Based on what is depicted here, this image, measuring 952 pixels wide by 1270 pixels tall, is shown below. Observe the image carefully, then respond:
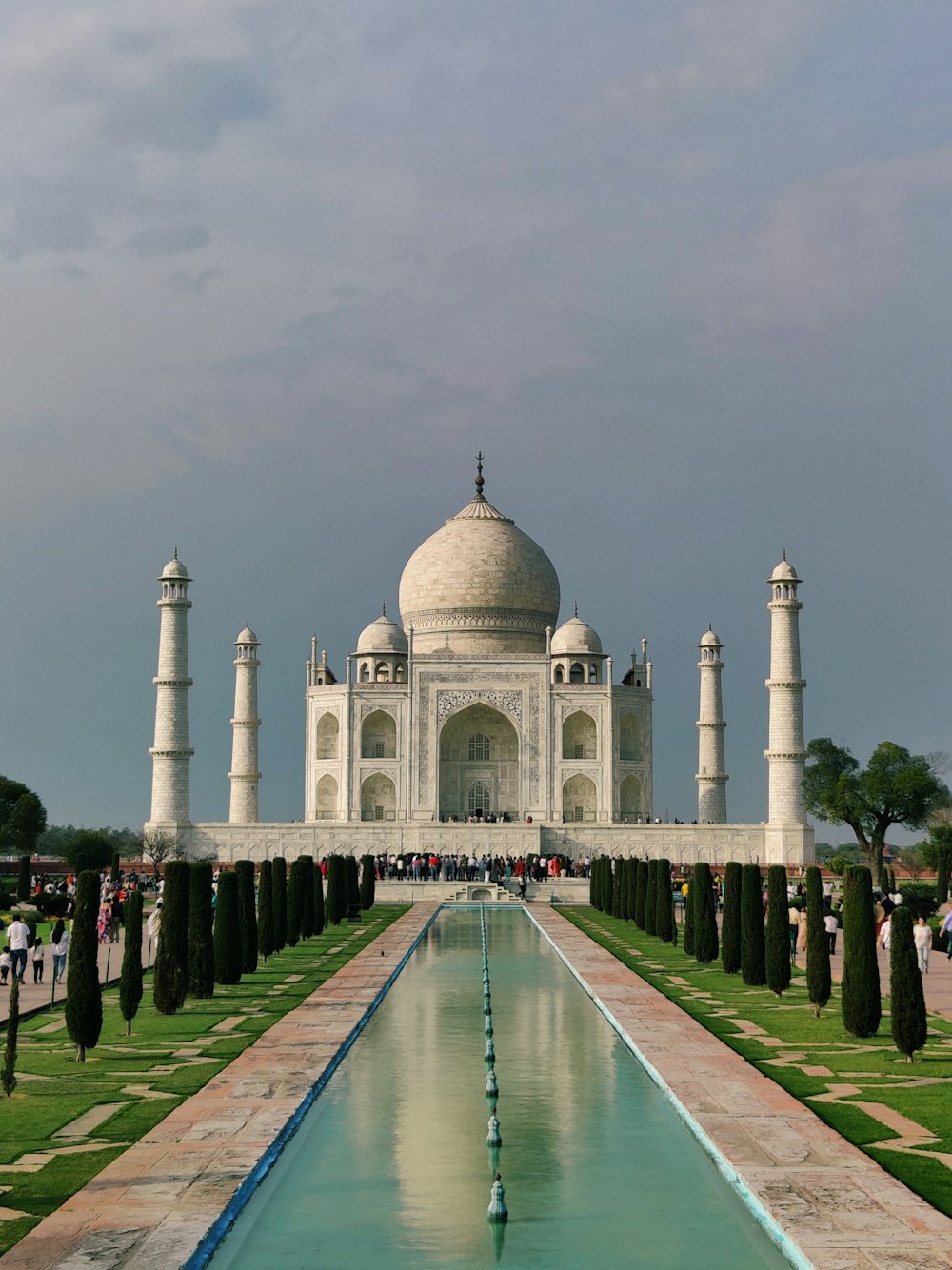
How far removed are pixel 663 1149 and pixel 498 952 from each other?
460 inches

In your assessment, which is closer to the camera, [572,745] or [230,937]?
[230,937]

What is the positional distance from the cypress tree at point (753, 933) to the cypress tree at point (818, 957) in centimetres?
143

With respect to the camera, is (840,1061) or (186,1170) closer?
(186,1170)

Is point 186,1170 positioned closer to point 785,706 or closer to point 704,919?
point 704,919

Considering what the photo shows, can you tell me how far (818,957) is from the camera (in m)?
13.1

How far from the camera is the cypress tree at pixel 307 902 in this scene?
21406mm

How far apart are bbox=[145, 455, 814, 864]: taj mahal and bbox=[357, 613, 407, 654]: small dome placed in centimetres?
5

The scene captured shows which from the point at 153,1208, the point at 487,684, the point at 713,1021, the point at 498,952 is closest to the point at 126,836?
the point at 487,684

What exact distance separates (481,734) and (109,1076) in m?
32.7

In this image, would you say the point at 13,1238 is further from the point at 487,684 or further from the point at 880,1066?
the point at 487,684

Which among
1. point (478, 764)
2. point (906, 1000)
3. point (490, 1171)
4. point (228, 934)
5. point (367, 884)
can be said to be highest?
point (478, 764)

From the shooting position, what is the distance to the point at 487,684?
41438 mm

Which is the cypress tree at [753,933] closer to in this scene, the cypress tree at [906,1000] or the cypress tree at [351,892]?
the cypress tree at [906,1000]

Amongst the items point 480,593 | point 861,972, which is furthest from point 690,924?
point 480,593
